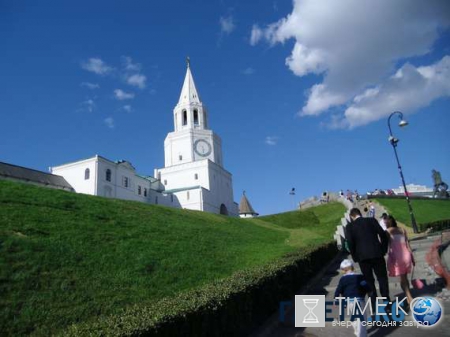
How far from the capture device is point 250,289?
7238mm

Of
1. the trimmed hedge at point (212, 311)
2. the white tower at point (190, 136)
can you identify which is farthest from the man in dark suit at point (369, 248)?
the white tower at point (190, 136)

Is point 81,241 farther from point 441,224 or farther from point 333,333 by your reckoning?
point 441,224

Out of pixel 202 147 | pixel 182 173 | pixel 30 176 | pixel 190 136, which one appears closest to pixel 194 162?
pixel 182 173

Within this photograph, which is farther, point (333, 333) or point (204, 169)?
point (204, 169)

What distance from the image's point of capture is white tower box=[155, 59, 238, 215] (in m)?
62.3

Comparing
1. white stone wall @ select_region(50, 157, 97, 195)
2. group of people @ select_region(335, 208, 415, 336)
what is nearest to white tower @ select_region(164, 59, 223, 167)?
white stone wall @ select_region(50, 157, 97, 195)

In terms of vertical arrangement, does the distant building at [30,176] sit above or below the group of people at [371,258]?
above

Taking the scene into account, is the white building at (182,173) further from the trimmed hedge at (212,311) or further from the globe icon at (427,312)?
the globe icon at (427,312)

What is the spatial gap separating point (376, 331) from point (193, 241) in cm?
1140

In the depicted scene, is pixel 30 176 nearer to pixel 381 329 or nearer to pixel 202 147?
pixel 202 147

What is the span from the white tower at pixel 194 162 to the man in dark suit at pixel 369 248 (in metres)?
52.5

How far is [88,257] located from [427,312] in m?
9.12

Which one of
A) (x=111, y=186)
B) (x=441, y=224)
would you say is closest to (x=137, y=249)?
(x=441, y=224)

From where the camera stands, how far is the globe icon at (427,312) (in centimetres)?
673
